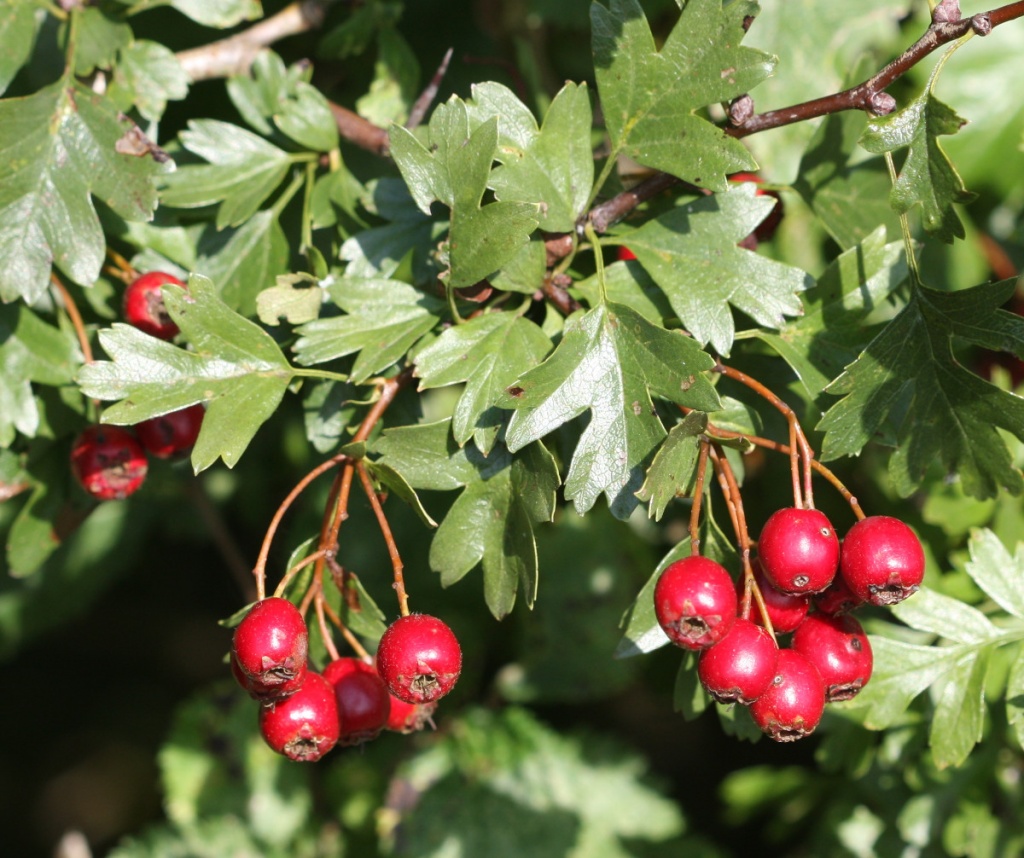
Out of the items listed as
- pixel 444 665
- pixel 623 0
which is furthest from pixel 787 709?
pixel 623 0

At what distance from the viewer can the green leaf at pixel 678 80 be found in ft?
3.27

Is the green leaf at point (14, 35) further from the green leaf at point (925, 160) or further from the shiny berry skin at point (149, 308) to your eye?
the green leaf at point (925, 160)

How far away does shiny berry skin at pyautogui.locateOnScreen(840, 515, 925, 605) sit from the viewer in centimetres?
94

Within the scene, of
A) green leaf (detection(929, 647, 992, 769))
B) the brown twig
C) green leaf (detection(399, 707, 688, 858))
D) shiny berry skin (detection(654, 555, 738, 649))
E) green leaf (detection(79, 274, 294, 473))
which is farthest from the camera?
green leaf (detection(399, 707, 688, 858))

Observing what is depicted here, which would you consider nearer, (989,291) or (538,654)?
(989,291)

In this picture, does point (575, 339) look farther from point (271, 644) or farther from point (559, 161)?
point (271, 644)

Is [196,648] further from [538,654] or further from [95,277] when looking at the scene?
[95,277]

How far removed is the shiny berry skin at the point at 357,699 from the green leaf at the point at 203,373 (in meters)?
0.26

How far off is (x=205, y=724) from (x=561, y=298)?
61.3 inches

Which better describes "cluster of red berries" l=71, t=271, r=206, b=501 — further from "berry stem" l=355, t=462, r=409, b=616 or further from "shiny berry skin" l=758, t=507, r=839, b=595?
"shiny berry skin" l=758, t=507, r=839, b=595

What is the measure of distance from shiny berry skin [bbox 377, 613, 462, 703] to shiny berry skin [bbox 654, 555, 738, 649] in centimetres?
22

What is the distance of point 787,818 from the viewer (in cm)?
207

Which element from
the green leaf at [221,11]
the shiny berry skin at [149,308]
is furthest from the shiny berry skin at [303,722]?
the green leaf at [221,11]

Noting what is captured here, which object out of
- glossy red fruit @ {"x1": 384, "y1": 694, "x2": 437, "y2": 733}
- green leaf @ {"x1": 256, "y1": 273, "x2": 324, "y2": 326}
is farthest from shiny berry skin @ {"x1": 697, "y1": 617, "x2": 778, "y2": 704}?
green leaf @ {"x1": 256, "y1": 273, "x2": 324, "y2": 326}
